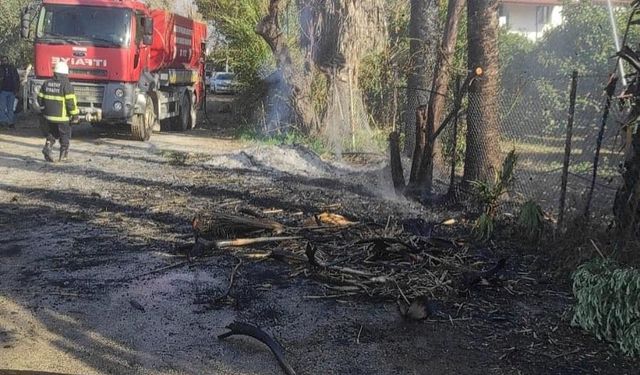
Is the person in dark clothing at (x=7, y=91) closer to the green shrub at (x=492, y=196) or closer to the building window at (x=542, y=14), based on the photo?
the green shrub at (x=492, y=196)

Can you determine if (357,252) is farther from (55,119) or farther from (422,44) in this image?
(55,119)

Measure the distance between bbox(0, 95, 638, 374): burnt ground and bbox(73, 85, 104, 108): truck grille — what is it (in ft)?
22.6

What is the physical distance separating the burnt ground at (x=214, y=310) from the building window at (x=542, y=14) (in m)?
32.9

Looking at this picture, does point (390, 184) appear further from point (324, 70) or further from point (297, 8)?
point (297, 8)

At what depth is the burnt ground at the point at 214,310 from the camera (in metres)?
4.25

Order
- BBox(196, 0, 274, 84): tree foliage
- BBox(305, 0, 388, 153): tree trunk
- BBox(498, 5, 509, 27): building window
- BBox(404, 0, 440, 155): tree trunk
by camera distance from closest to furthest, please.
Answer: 1. BBox(498, 5, 509, 27): building window
2. BBox(404, 0, 440, 155): tree trunk
3. BBox(305, 0, 388, 153): tree trunk
4. BBox(196, 0, 274, 84): tree foliage

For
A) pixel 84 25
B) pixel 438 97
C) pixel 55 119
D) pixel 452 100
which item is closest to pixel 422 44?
pixel 452 100

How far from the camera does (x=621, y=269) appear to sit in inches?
180

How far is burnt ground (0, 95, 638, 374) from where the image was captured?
14.0ft

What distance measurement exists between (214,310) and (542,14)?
1504 inches

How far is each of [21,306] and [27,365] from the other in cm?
116

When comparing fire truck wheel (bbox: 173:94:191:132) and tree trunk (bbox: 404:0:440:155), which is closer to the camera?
tree trunk (bbox: 404:0:440:155)

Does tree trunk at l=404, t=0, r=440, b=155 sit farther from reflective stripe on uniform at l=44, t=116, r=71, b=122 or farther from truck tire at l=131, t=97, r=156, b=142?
truck tire at l=131, t=97, r=156, b=142

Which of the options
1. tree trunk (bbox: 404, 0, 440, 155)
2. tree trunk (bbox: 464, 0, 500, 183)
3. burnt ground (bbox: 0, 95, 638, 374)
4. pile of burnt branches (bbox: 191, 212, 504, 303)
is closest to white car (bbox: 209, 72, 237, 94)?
tree trunk (bbox: 404, 0, 440, 155)
